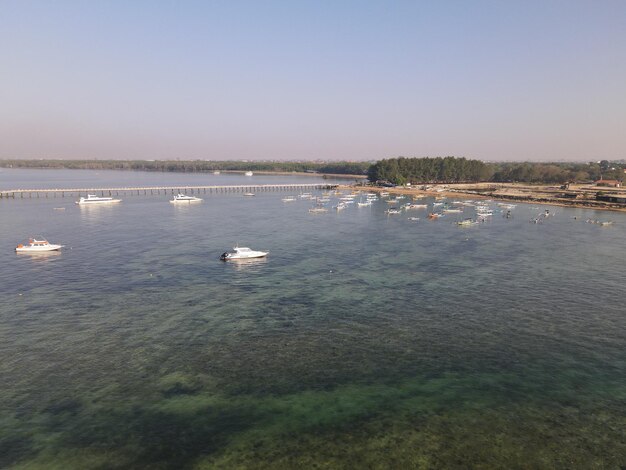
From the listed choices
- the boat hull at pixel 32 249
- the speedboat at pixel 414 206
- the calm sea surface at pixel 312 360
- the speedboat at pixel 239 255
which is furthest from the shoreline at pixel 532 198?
the boat hull at pixel 32 249

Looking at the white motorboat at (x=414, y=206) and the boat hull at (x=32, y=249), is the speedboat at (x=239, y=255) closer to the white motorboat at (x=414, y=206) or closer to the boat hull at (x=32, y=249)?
the boat hull at (x=32, y=249)

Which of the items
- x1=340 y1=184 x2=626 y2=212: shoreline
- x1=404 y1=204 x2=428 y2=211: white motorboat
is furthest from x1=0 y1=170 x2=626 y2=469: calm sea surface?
x1=340 y1=184 x2=626 y2=212: shoreline

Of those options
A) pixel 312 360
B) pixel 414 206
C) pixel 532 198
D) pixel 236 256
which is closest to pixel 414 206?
pixel 414 206

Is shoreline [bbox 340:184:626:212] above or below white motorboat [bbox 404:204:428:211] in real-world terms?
above

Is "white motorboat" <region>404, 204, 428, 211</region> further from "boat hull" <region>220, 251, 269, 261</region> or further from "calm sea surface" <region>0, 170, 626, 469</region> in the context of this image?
"boat hull" <region>220, 251, 269, 261</region>

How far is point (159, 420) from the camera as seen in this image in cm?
2580

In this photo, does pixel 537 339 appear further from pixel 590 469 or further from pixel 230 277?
pixel 230 277

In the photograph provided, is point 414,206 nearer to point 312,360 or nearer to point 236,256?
point 236,256

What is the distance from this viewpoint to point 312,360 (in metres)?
33.6

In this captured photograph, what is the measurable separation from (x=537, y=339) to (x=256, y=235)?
203ft

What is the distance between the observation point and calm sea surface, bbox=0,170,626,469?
77.8 ft

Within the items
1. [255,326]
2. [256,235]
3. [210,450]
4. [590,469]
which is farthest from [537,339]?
[256,235]

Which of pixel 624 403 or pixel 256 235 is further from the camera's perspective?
pixel 256 235

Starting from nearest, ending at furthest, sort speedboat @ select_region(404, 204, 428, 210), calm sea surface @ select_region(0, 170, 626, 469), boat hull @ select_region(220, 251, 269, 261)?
calm sea surface @ select_region(0, 170, 626, 469) < boat hull @ select_region(220, 251, 269, 261) < speedboat @ select_region(404, 204, 428, 210)
